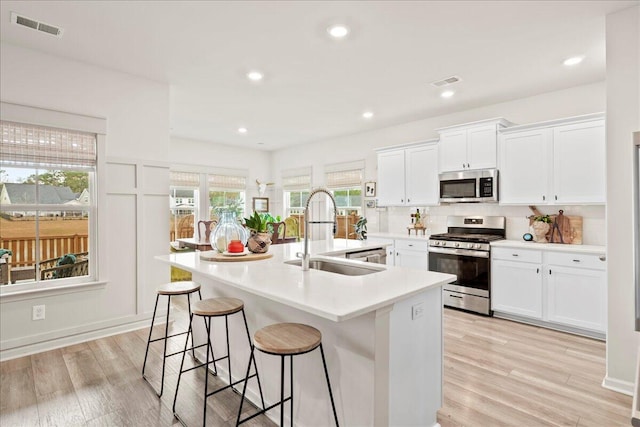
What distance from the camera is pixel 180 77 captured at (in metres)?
3.67

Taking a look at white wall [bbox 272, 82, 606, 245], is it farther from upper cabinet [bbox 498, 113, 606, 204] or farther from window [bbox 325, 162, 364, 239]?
upper cabinet [bbox 498, 113, 606, 204]

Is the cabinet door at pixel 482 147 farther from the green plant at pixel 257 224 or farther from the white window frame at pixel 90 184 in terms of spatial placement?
the white window frame at pixel 90 184

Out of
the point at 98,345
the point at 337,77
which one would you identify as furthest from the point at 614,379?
the point at 98,345

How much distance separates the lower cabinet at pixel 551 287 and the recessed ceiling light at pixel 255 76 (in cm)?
336

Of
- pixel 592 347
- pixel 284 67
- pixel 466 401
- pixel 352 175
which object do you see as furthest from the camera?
pixel 352 175

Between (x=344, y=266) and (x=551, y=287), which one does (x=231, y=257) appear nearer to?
(x=344, y=266)

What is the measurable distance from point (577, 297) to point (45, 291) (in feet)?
17.0

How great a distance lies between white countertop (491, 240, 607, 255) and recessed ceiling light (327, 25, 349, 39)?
9.55 feet

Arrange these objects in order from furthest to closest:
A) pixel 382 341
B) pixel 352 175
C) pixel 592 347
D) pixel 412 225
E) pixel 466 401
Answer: pixel 352 175 < pixel 412 225 < pixel 592 347 < pixel 466 401 < pixel 382 341

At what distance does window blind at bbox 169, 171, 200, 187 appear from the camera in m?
6.52

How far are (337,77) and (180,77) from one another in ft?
5.62

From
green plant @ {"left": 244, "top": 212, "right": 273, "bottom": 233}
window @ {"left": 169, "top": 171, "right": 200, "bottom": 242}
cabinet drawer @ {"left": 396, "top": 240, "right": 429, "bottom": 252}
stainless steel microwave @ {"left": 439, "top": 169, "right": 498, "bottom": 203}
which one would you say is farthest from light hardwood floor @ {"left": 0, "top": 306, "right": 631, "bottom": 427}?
window @ {"left": 169, "top": 171, "right": 200, "bottom": 242}

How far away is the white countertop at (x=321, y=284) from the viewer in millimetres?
1421

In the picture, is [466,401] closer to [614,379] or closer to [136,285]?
[614,379]
